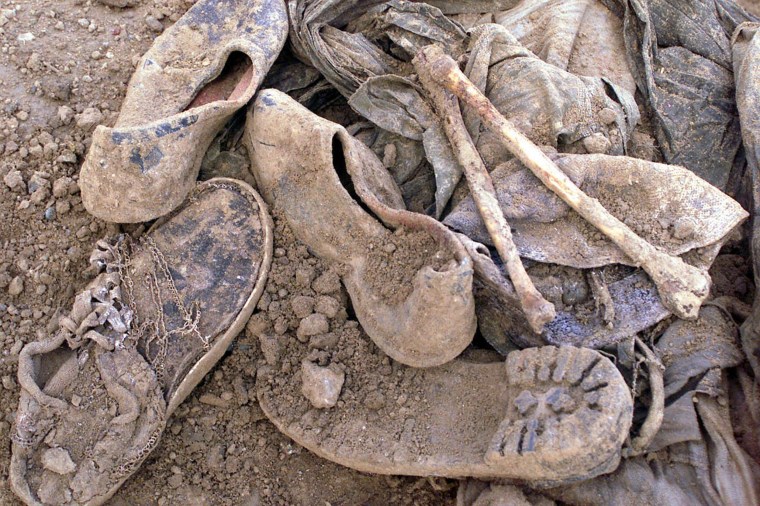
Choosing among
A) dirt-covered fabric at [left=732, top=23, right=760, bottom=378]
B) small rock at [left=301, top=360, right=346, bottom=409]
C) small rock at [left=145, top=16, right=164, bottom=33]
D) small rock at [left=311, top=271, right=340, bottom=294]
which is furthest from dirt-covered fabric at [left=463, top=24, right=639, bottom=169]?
small rock at [left=145, top=16, right=164, bottom=33]

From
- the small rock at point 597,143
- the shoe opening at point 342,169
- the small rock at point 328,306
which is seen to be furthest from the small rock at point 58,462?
the small rock at point 597,143

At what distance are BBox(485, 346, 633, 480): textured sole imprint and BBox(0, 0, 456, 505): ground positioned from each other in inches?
18.1

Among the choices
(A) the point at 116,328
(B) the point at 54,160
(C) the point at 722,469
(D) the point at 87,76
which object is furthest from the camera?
(D) the point at 87,76

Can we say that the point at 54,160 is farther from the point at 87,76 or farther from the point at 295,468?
the point at 295,468

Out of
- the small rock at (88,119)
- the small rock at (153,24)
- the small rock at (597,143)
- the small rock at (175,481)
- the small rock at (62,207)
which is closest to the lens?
the small rock at (175,481)

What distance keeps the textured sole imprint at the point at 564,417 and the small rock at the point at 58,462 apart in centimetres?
118

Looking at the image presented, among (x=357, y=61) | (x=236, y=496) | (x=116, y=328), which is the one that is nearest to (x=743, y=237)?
(x=357, y=61)

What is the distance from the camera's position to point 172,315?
2.08 m

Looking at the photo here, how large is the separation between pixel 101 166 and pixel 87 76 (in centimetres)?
66

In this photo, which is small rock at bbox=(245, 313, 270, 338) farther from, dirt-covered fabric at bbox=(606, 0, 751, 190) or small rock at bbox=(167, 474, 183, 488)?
dirt-covered fabric at bbox=(606, 0, 751, 190)

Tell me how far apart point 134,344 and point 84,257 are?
1.54ft

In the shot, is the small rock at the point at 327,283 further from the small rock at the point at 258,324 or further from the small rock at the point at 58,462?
the small rock at the point at 58,462

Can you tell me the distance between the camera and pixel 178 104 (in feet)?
7.55

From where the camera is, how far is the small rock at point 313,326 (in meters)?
2.07
